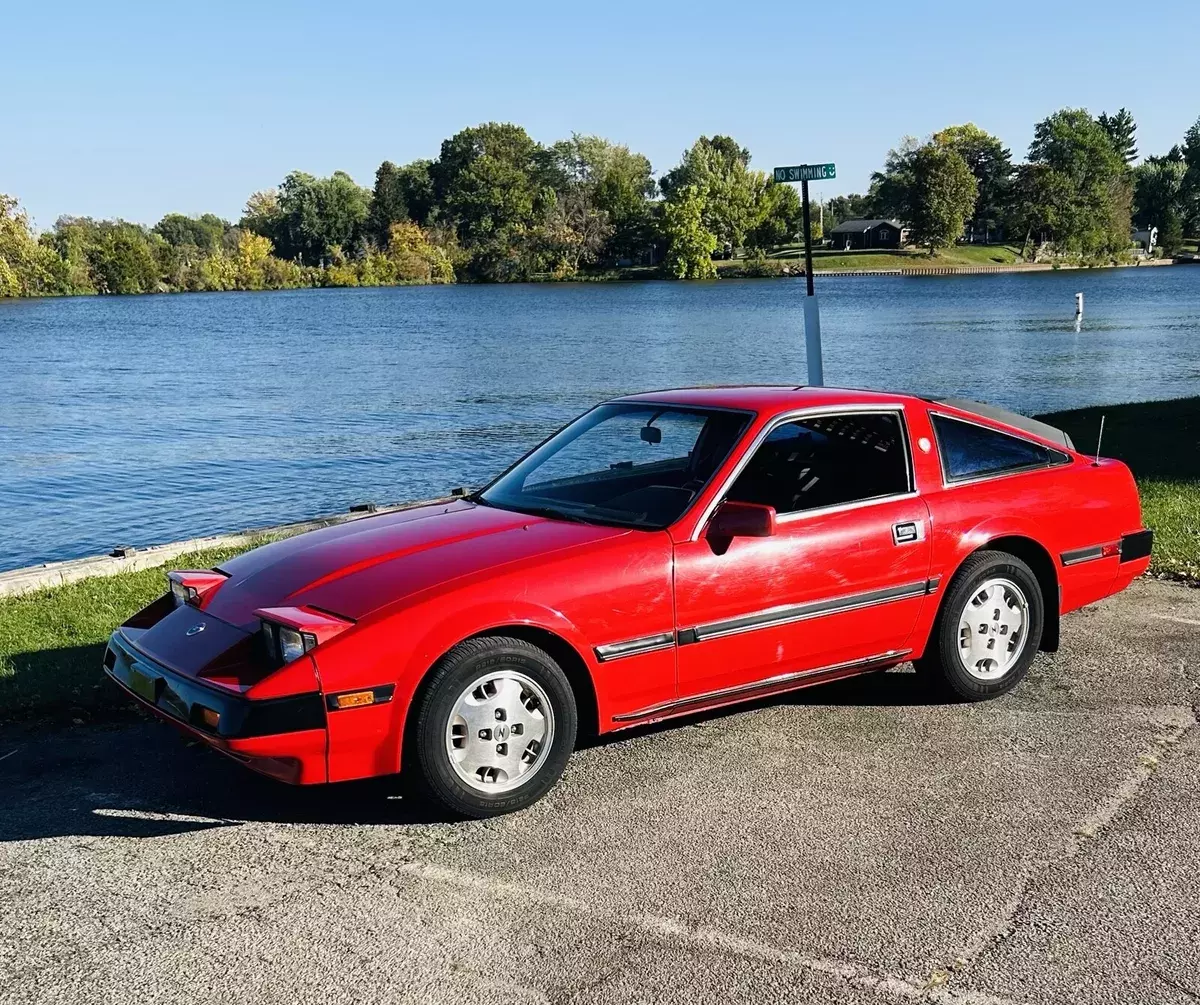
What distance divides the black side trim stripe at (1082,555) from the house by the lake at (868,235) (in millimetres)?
143357

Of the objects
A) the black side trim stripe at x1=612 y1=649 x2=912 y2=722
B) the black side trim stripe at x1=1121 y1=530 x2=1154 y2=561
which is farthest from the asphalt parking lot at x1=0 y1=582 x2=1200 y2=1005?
the black side trim stripe at x1=1121 y1=530 x2=1154 y2=561

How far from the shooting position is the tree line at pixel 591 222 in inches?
4894

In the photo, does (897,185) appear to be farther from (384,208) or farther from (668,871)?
A: (668,871)

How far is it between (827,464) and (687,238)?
12196cm

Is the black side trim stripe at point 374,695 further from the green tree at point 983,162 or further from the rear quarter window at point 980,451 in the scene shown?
the green tree at point 983,162

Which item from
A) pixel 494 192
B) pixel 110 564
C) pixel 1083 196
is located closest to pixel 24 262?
pixel 494 192

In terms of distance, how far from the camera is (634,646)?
16.0 ft

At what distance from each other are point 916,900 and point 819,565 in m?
1.71

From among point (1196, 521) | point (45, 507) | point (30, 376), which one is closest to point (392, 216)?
point (30, 376)

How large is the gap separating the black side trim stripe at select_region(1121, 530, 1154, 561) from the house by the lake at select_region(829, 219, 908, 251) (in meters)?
143

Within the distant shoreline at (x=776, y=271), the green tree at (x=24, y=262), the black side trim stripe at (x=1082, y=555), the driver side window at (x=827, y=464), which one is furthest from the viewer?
the distant shoreline at (x=776, y=271)

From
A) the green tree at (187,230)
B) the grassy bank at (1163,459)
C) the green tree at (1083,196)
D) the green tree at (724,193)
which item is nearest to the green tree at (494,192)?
the green tree at (724,193)

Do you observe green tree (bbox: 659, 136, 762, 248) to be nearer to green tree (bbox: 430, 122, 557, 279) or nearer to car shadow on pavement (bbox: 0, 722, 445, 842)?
green tree (bbox: 430, 122, 557, 279)

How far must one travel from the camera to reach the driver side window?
548 cm
